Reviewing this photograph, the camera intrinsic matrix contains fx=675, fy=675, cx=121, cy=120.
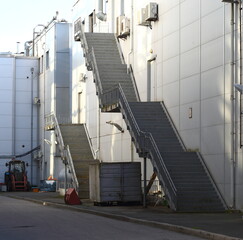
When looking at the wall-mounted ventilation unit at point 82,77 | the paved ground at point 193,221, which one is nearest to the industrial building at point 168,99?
the wall-mounted ventilation unit at point 82,77

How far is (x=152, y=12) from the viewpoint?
31859 millimetres

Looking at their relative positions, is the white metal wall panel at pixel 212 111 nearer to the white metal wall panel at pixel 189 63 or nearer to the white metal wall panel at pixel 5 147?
the white metal wall panel at pixel 189 63

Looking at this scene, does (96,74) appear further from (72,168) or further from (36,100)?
(36,100)

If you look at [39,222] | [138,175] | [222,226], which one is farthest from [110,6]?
[222,226]

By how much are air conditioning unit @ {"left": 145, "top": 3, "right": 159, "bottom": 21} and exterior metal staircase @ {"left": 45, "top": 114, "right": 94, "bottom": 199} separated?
10824 millimetres

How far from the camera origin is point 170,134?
98.5 ft

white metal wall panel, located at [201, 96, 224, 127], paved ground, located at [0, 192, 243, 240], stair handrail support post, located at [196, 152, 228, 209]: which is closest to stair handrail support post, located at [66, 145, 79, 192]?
paved ground, located at [0, 192, 243, 240]

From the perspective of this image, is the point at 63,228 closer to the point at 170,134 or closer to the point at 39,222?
the point at 39,222

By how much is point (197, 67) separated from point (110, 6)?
534 inches

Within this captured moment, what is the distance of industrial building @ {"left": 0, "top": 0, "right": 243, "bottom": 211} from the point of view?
82.4 ft

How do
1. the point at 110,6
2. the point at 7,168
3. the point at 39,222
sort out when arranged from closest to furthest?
the point at 39,222 < the point at 110,6 < the point at 7,168

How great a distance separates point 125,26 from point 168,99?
711 centimetres

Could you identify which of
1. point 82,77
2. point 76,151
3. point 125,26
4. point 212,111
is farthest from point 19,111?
point 212,111

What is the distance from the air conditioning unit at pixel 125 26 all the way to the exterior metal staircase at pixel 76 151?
322 inches
